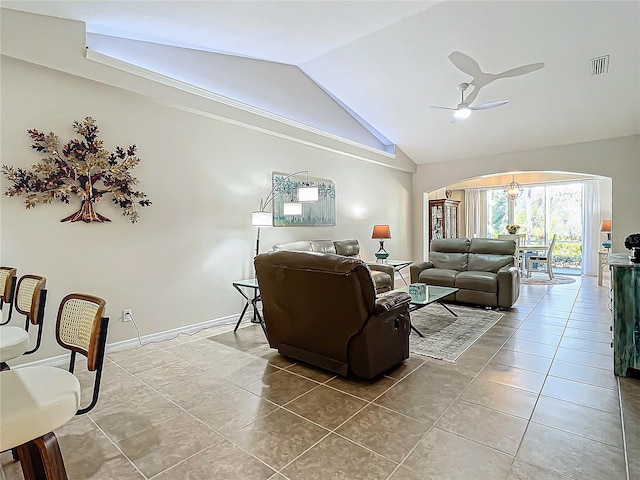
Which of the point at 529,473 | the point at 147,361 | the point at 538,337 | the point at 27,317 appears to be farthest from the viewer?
the point at 538,337

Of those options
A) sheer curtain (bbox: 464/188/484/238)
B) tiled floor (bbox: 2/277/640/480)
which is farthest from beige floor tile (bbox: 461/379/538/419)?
sheer curtain (bbox: 464/188/484/238)

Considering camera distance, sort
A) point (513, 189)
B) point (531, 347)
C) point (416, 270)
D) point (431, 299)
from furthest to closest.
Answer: point (513, 189)
point (416, 270)
point (431, 299)
point (531, 347)

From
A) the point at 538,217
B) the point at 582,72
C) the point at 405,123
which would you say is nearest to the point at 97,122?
the point at 405,123

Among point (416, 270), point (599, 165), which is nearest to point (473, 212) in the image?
point (599, 165)

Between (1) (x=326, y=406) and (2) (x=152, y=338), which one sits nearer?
(1) (x=326, y=406)

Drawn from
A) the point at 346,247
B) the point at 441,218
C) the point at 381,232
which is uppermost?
the point at 441,218

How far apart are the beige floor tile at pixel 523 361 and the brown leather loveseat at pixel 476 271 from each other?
1754mm

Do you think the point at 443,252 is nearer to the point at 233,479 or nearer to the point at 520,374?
the point at 520,374

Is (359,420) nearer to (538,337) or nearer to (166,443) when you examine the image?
(166,443)

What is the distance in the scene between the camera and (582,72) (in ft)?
15.5

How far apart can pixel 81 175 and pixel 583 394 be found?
4450mm

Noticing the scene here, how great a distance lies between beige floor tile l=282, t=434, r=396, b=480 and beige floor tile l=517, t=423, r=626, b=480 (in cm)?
77

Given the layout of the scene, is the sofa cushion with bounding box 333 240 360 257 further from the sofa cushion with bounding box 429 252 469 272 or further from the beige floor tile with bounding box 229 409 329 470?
the beige floor tile with bounding box 229 409 329 470

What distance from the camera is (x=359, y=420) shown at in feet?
7.44
